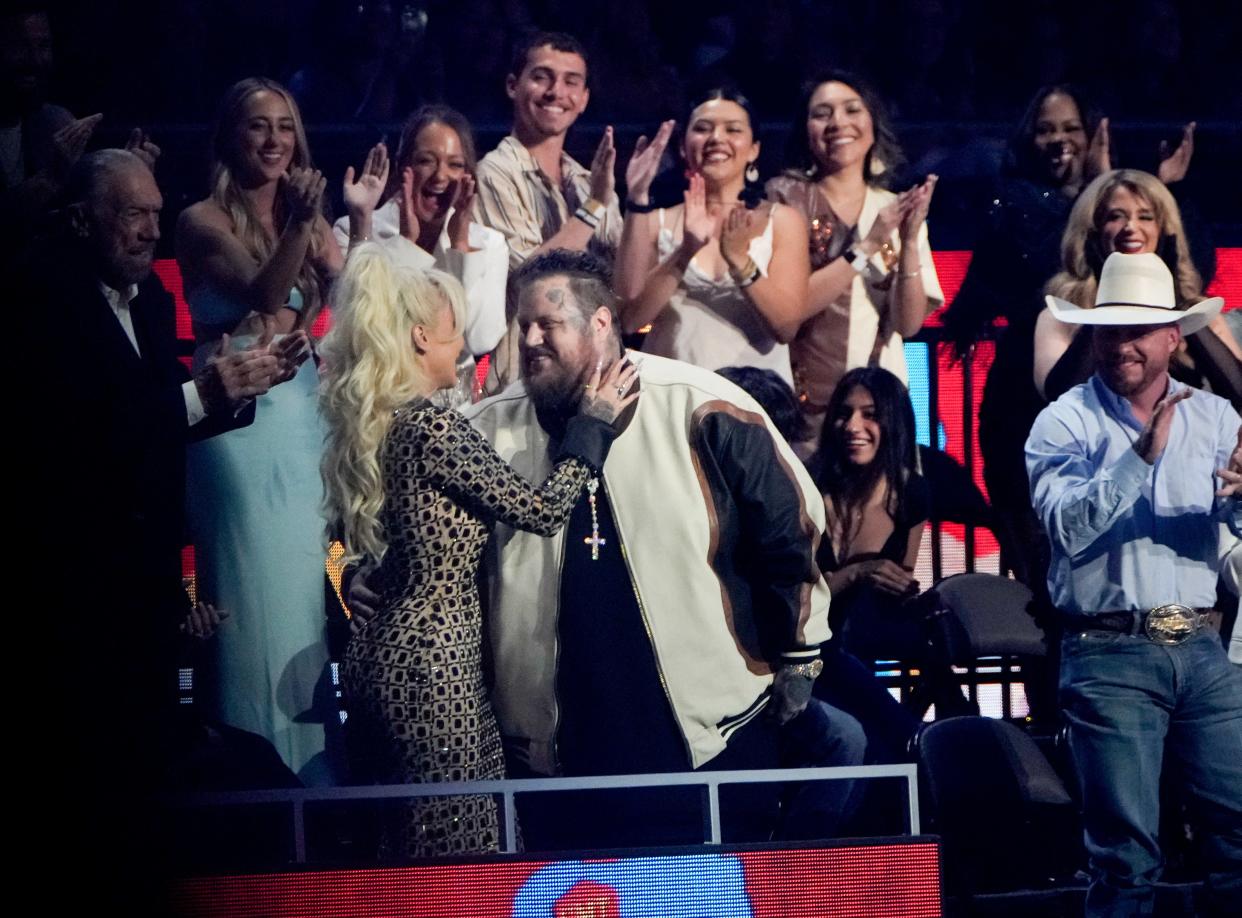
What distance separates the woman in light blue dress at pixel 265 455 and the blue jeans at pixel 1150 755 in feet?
5.92

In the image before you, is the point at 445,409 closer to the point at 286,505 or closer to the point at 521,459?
the point at 521,459

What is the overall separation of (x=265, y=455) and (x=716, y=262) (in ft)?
4.09

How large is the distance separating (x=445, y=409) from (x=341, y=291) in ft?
1.23

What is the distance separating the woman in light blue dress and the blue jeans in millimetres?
1803

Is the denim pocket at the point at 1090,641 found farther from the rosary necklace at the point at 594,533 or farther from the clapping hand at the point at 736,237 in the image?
the clapping hand at the point at 736,237

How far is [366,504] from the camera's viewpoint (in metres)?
3.82

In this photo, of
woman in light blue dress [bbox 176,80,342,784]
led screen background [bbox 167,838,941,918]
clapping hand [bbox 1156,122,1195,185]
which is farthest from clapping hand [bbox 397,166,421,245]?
clapping hand [bbox 1156,122,1195,185]

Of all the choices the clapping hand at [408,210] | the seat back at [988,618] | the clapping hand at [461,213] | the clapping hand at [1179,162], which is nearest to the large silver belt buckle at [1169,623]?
the seat back at [988,618]

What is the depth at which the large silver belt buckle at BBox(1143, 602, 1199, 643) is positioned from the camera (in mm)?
3912

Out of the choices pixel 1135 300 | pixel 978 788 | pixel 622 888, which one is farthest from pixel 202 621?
pixel 1135 300

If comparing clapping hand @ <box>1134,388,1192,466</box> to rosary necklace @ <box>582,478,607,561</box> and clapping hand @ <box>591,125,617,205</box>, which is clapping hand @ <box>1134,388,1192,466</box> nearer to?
rosary necklace @ <box>582,478,607,561</box>

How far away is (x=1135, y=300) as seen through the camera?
420cm

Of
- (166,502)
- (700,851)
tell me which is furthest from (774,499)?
(166,502)

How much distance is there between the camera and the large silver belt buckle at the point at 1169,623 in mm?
3912
